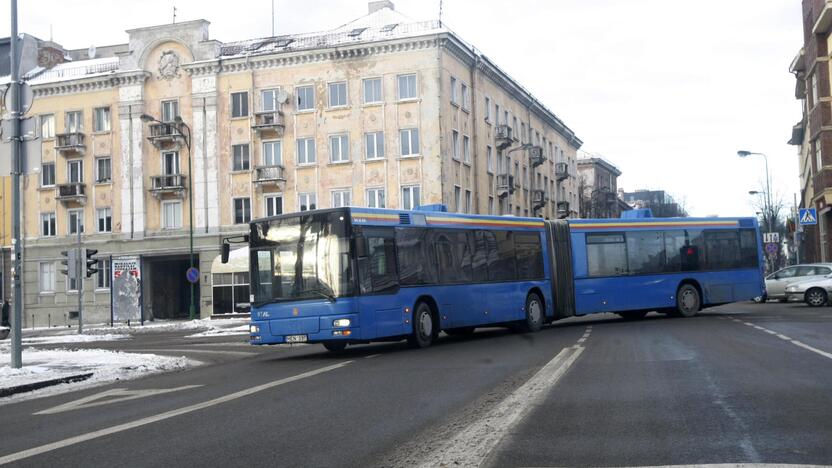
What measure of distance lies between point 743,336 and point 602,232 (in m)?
8.78

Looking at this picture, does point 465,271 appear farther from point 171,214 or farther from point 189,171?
point 171,214

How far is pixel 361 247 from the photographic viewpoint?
17.8m

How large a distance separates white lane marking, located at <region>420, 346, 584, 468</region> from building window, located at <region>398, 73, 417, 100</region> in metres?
37.2

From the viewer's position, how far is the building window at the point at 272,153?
50625mm

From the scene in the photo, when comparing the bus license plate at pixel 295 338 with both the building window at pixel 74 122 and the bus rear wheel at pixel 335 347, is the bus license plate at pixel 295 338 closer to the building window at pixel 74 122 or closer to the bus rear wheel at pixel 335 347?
the bus rear wheel at pixel 335 347

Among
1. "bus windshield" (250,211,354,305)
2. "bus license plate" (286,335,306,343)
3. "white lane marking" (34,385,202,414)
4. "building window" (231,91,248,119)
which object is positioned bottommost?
"white lane marking" (34,385,202,414)

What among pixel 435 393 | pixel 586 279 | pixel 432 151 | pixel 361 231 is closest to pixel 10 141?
pixel 361 231

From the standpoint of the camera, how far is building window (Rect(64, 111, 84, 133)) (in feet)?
177

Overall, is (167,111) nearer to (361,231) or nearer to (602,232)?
(602,232)

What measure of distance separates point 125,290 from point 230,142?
9728 mm

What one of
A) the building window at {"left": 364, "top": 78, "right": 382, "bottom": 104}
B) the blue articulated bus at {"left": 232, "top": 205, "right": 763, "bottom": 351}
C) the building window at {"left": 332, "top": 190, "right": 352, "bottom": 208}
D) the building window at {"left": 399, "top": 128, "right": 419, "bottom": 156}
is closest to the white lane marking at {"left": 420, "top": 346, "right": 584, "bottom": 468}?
the blue articulated bus at {"left": 232, "top": 205, "right": 763, "bottom": 351}

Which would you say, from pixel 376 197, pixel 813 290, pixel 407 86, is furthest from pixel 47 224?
pixel 813 290

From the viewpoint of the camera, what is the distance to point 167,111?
5178 cm

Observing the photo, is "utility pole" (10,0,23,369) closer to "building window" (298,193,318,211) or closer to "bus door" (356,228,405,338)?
"bus door" (356,228,405,338)
